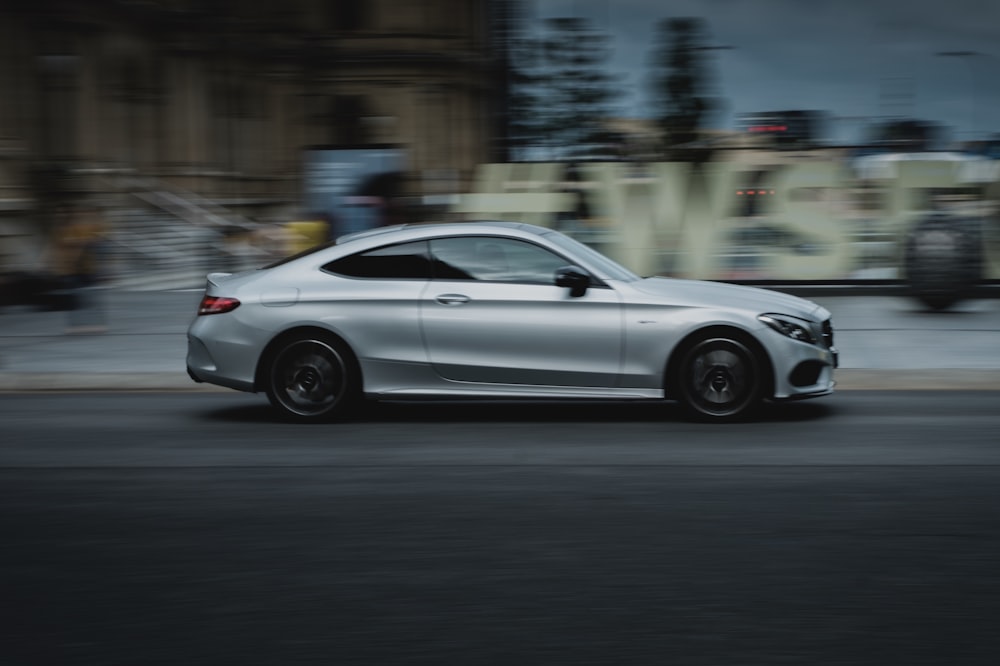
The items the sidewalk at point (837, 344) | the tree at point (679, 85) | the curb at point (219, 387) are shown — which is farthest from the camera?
the tree at point (679, 85)

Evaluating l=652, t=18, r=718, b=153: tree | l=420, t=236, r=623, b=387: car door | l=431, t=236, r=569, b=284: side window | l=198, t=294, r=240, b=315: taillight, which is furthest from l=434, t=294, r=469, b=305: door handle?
l=652, t=18, r=718, b=153: tree

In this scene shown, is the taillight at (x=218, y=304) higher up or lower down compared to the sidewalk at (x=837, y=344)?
higher up

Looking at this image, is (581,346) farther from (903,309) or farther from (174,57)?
(174,57)

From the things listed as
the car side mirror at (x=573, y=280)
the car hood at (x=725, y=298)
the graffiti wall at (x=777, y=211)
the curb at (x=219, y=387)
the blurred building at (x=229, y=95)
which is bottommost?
the curb at (x=219, y=387)

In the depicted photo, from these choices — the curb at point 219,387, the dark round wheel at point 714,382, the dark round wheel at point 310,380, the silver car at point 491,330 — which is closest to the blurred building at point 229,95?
the curb at point 219,387

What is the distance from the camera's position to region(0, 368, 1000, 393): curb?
10.8m

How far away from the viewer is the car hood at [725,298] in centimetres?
847

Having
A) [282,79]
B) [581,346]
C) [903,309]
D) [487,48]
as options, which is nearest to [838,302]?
[903,309]

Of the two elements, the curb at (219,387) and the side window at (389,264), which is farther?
the curb at (219,387)

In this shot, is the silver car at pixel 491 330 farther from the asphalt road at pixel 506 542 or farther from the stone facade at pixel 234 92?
the stone facade at pixel 234 92

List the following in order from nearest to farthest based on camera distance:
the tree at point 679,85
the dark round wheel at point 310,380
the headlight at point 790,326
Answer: the headlight at point 790,326 → the dark round wheel at point 310,380 → the tree at point 679,85

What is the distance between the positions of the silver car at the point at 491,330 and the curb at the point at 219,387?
231 cm

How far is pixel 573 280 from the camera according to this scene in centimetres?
847

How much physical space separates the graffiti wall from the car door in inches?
407
